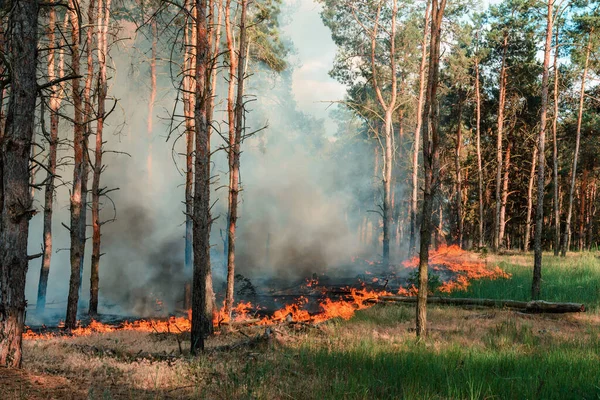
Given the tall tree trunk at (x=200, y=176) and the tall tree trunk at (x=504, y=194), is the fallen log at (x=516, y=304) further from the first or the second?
the tall tree trunk at (x=504, y=194)

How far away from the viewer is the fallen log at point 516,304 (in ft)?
37.1

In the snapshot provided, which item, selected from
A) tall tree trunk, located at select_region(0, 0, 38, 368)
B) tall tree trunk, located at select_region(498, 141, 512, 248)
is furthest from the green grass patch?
tall tree trunk, located at select_region(0, 0, 38, 368)

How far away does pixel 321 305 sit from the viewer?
16.8 meters

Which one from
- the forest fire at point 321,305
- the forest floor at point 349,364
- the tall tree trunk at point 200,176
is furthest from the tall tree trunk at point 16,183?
the forest fire at point 321,305

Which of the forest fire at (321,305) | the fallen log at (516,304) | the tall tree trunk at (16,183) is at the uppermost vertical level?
the tall tree trunk at (16,183)

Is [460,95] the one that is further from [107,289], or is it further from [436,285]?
[107,289]

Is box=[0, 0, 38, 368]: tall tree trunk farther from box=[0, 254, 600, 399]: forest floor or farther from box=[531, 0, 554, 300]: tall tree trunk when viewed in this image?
box=[531, 0, 554, 300]: tall tree trunk

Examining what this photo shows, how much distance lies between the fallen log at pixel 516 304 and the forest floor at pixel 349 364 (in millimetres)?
284

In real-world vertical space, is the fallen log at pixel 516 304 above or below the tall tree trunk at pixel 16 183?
below

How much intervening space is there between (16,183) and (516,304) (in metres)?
11.4

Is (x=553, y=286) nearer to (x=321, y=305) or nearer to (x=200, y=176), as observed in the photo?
(x=321, y=305)

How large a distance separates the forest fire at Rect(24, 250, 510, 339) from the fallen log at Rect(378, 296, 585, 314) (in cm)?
145

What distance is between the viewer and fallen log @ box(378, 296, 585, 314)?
37.1ft

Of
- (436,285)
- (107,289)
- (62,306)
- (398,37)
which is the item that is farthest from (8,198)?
(398,37)
